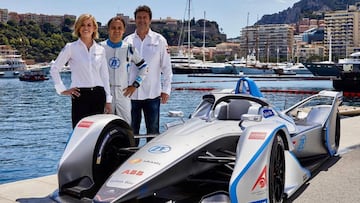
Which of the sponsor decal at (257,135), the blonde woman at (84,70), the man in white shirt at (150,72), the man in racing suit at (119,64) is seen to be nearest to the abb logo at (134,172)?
the sponsor decal at (257,135)

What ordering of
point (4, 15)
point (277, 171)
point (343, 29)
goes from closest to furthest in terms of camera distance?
point (277, 171)
point (343, 29)
point (4, 15)

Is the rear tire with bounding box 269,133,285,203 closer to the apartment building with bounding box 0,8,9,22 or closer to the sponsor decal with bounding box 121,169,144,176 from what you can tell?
the sponsor decal with bounding box 121,169,144,176

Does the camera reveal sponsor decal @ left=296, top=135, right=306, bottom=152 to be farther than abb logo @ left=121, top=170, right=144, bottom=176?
Yes

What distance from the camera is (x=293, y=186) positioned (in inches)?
206

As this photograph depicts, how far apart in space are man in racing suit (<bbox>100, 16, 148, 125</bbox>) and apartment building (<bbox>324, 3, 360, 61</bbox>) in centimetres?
16931

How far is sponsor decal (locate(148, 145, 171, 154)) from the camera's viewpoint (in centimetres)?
462

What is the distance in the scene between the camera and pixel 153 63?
253 inches

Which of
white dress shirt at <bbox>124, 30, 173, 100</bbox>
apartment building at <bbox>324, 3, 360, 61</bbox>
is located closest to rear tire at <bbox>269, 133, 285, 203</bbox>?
white dress shirt at <bbox>124, 30, 173, 100</bbox>

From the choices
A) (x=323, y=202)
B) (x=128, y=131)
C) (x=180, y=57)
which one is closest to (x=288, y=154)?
(x=323, y=202)

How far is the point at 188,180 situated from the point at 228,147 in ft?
2.32

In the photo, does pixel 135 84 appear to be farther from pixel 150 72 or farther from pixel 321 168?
pixel 321 168

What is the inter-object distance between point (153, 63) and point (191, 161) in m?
1.99

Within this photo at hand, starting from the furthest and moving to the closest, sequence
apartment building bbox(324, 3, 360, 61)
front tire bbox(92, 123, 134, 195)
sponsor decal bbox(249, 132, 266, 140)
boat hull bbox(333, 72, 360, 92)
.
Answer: apartment building bbox(324, 3, 360, 61) < boat hull bbox(333, 72, 360, 92) < front tire bbox(92, 123, 134, 195) < sponsor decal bbox(249, 132, 266, 140)

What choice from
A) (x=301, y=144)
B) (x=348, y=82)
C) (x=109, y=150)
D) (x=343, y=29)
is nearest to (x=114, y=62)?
(x=109, y=150)
